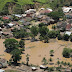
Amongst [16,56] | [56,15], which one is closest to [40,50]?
[16,56]

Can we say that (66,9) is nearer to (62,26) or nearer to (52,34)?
(62,26)

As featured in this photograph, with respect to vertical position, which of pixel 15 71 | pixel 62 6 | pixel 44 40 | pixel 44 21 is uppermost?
pixel 62 6

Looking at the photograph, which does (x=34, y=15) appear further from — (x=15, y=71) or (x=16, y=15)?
(x=15, y=71)

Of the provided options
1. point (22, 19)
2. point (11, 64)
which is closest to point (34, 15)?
point (22, 19)

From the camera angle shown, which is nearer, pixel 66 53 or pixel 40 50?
pixel 66 53

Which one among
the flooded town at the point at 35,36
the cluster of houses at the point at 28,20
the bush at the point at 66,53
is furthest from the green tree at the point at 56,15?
the bush at the point at 66,53

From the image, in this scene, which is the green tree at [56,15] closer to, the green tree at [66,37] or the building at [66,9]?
the building at [66,9]

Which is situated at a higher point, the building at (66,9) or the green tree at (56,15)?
the building at (66,9)

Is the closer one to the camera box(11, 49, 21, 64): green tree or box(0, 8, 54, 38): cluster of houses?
box(11, 49, 21, 64): green tree

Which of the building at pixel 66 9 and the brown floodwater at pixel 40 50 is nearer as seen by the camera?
the brown floodwater at pixel 40 50

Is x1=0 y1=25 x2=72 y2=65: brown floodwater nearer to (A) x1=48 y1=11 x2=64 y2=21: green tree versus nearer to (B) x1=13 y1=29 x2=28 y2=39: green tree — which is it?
(B) x1=13 y1=29 x2=28 y2=39: green tree

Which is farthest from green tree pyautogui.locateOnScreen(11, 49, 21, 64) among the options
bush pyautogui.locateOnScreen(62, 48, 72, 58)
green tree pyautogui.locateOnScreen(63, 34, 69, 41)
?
green tree pyautogui.locateOnScreen(63, 34, 69, 41)
